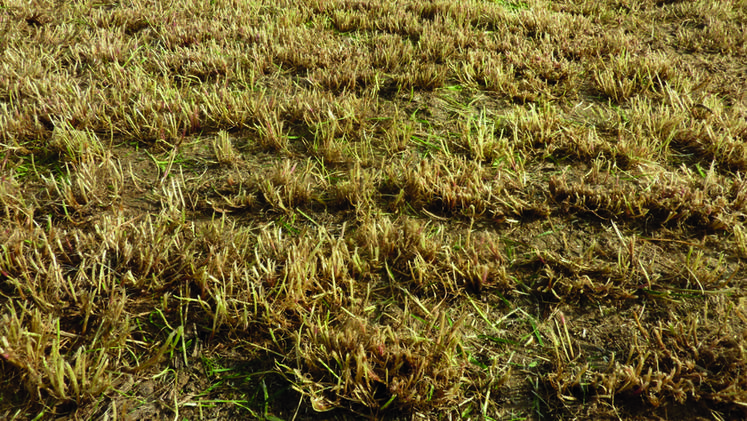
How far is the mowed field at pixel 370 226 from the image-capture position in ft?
7.23

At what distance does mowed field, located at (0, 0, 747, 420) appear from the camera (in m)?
2.20

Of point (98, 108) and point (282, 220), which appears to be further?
point (98, 108)

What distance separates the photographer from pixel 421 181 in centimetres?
327

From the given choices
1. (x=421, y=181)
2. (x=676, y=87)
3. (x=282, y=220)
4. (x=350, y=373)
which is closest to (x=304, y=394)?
(x=350, y=373)

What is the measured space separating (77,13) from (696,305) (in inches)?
285

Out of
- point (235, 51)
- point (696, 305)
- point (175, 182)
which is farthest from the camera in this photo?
point (235, 51)

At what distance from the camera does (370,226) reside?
2.94 m

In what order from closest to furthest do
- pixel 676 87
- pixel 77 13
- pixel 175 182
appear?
1. pixel 175 182
2. pixel 676 87
3. pixel 77 13

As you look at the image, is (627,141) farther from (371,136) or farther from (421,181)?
(371,136)

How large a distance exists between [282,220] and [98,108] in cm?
219

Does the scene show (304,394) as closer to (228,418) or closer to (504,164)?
(228,418)

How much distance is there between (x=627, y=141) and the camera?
369cm

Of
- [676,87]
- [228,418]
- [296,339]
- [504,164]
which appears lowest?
[228,418]

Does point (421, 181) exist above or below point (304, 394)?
above
